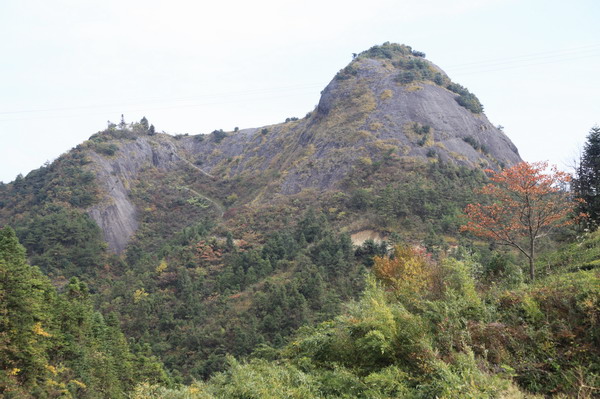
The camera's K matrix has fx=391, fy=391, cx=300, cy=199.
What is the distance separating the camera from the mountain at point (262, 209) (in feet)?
95.8

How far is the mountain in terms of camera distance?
2919 centimetres

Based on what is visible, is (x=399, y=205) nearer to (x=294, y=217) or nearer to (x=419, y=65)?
(x=294, y=217)

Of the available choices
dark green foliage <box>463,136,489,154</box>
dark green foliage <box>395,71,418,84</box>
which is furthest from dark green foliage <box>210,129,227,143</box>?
dark green foliage <box>463,136,489,154</box>

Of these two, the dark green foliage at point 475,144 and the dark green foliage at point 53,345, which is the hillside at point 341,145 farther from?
the dark green foliage at point 53,345

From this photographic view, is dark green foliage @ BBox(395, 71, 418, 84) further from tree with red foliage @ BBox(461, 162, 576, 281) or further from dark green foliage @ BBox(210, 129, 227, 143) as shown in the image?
tree with red foliage @ BBox(461, 162, 576, 281)

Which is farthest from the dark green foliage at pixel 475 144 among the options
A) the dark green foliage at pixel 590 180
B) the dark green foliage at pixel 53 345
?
the dark green foliage at pixel 53 345

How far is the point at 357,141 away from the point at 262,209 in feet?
53.2

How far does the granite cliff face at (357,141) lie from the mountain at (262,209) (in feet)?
0.85

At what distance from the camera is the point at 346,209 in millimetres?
41656

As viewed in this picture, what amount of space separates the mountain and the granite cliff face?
0.85 ft

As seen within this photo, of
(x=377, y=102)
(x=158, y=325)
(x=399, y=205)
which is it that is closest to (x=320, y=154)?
(x=377, y=102)

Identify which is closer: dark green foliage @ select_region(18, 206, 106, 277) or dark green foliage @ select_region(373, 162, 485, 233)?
dark green foliage @ select_region(373, 162, 485, 233)

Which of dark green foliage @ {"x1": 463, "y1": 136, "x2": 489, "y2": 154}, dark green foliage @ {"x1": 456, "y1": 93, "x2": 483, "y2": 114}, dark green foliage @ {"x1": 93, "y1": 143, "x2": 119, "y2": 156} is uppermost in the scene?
dark green foliage @ {"x1": 93, "y1": 143, "x2": 119, "y2": 156}

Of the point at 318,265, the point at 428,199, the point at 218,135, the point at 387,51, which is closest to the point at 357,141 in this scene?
the point at 428,199
